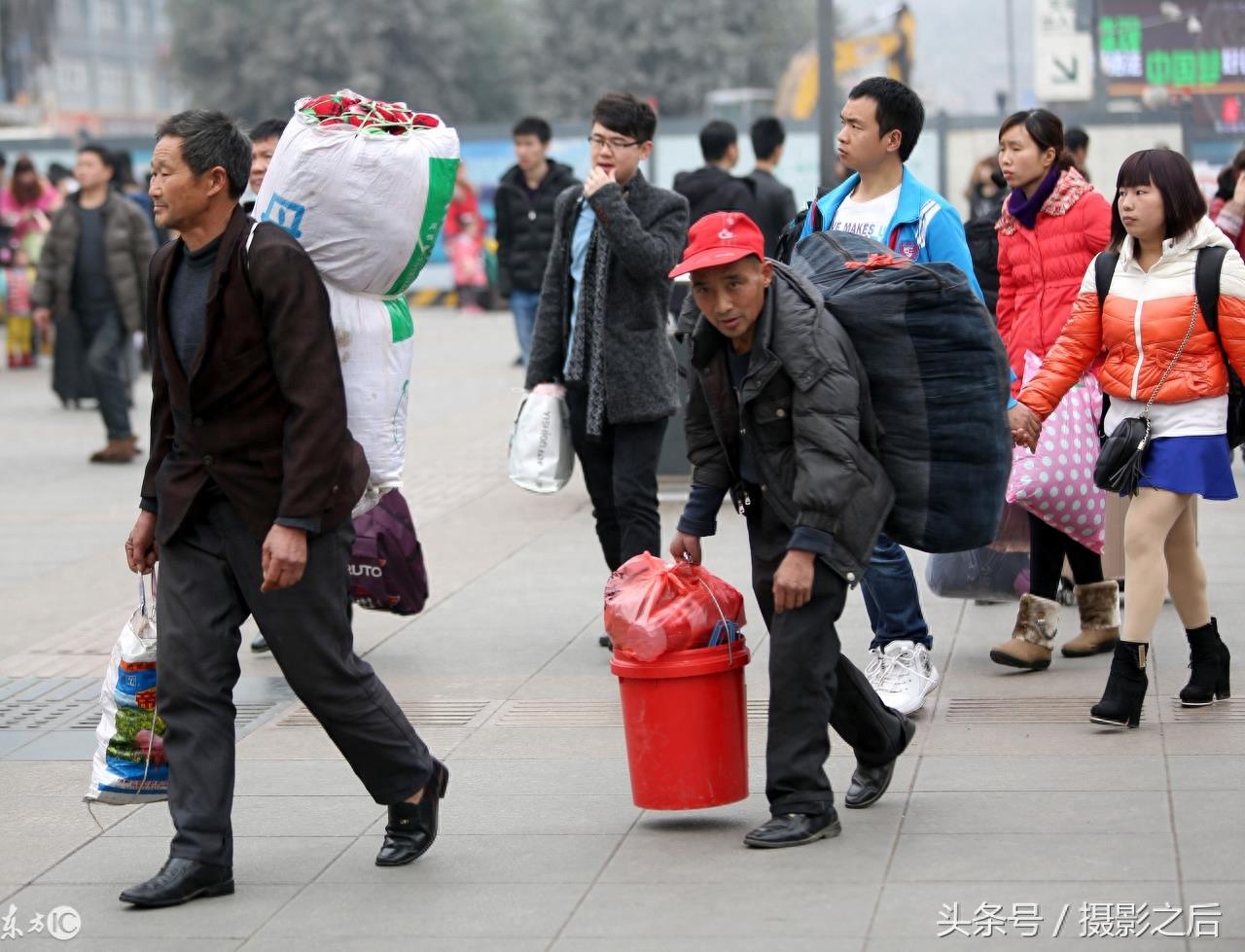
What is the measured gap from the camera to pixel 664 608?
198 inches

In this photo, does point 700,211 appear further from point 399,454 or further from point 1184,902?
point 1184,902

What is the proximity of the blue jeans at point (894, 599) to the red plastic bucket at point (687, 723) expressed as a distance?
128 cm

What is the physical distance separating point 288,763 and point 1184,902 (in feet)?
9.11

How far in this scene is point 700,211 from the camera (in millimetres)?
12133

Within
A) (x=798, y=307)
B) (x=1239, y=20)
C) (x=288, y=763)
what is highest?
(x=1239, y=20)

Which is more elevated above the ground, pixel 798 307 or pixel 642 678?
pixel 798 307

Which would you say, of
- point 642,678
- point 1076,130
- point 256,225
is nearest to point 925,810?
point 642,678

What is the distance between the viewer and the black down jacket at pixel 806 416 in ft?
15.7

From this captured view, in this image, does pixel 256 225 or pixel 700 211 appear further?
pixel 700 211

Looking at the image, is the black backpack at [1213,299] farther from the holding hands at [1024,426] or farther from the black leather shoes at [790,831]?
the black leather shoes at [790,831]

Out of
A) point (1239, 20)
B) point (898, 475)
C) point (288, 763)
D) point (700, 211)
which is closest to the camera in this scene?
point (898, 475)

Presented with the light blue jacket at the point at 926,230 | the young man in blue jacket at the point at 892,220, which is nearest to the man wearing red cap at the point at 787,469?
the young man in blue jacket at the point at 892,220

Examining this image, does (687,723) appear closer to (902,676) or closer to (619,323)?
(902,676)

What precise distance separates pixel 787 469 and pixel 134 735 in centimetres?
173
